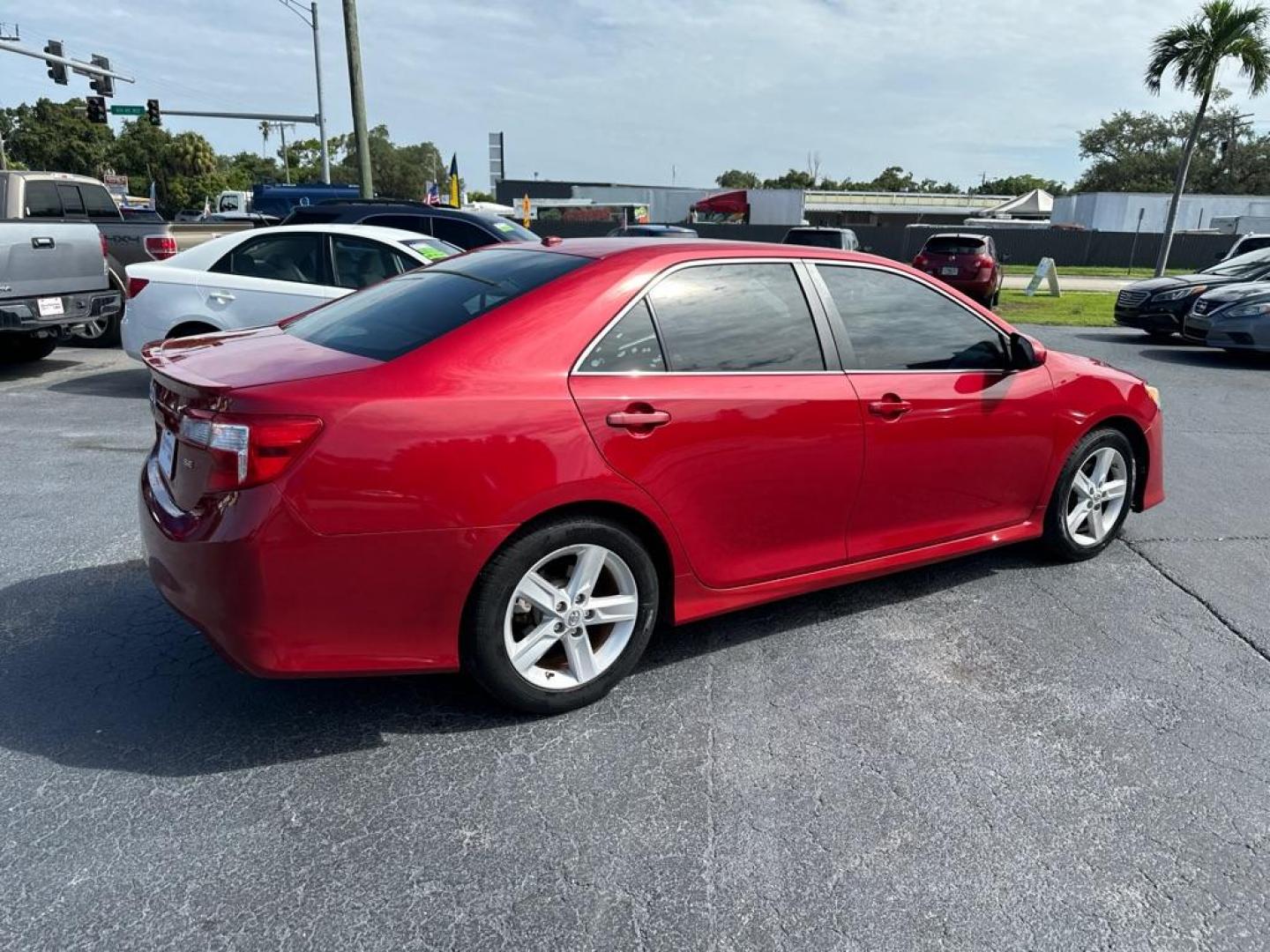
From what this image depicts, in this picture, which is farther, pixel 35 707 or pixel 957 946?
pixel 35 707

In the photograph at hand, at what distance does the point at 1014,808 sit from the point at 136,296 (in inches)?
300

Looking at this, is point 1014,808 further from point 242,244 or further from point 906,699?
point 242,244

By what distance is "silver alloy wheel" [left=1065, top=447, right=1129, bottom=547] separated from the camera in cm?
457

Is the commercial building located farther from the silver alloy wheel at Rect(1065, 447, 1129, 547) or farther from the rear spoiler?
the rear spoiler

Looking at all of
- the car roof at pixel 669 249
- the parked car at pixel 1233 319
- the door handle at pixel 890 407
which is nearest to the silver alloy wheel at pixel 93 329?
the car roof at pixel 669 249

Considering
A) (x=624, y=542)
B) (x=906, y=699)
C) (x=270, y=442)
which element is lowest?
(x=906, y=699)

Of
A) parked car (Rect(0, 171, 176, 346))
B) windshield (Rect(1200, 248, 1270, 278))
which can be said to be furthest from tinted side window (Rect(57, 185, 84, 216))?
windshield (Rect(1200, 248, 1270, 278))

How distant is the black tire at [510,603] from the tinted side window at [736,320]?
67 cm

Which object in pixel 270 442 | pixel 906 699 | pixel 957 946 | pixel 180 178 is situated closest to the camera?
pixel 957 946

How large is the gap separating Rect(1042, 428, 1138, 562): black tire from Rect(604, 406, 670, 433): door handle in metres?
2.37

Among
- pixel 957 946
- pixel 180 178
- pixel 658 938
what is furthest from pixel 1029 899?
pixel 180 178

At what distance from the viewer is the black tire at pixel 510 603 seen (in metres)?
2.87

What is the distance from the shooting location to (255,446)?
2.59 meters

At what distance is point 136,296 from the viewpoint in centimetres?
762
